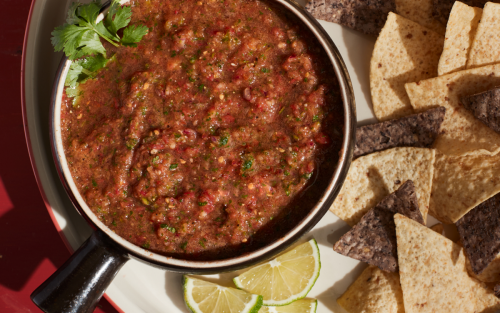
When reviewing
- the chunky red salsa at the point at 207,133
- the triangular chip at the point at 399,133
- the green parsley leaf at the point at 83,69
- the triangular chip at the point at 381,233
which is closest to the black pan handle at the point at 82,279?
the chunky red salsa at the point at 207,133

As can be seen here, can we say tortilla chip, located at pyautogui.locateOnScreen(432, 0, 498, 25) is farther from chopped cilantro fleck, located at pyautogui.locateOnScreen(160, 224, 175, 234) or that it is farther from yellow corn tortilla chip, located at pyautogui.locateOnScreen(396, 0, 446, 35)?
chopped cilantro fleck, located at pyautogui.locateOnScreen(160, 224, 175, 234)

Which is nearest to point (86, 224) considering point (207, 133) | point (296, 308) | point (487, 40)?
point (207, 133)

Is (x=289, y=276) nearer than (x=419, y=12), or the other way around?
(x=289, y=276)

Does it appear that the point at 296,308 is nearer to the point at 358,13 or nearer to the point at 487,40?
the point at 358,13

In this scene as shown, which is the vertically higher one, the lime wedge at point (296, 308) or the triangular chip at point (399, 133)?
the triangular chip at point (399, 133)

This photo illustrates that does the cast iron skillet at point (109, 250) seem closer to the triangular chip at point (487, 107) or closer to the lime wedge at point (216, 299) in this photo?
the lime wedge at point (216, 299)

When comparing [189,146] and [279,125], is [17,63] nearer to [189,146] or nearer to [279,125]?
[189,146]
